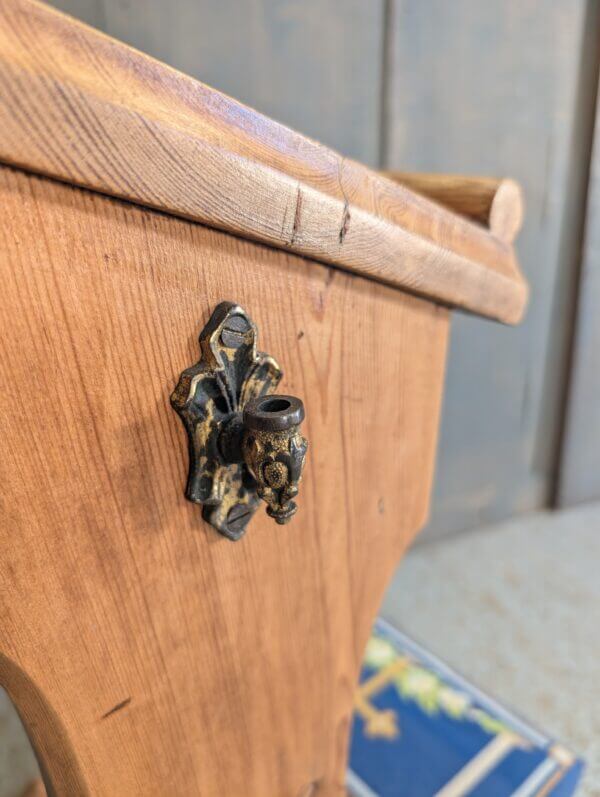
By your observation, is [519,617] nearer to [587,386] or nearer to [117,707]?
[587,386]

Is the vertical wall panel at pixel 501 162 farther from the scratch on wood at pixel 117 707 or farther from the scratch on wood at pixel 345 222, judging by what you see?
the scratch on wood at pixel 117 707

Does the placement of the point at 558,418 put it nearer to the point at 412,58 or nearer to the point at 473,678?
the point at 473,678

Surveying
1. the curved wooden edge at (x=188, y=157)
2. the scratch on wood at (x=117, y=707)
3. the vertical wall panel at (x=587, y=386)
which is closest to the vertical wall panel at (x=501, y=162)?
the vertical wall panel at (x=587, y=386)

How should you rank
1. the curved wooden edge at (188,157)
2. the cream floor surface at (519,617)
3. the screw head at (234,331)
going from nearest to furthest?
the curved wooden edge at (188,157) → the screw head at (234,331) → the cream floor surface at (519,617)

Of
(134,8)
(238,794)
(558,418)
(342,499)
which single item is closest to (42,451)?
(342,499)

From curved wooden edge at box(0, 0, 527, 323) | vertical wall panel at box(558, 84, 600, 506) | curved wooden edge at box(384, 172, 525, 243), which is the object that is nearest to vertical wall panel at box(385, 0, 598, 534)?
vertical wall panel at box(558, 84, 600, 506)

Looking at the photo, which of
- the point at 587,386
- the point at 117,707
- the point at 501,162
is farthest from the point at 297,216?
the point at 587,386

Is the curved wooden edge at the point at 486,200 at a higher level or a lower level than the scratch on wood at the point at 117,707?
higher
